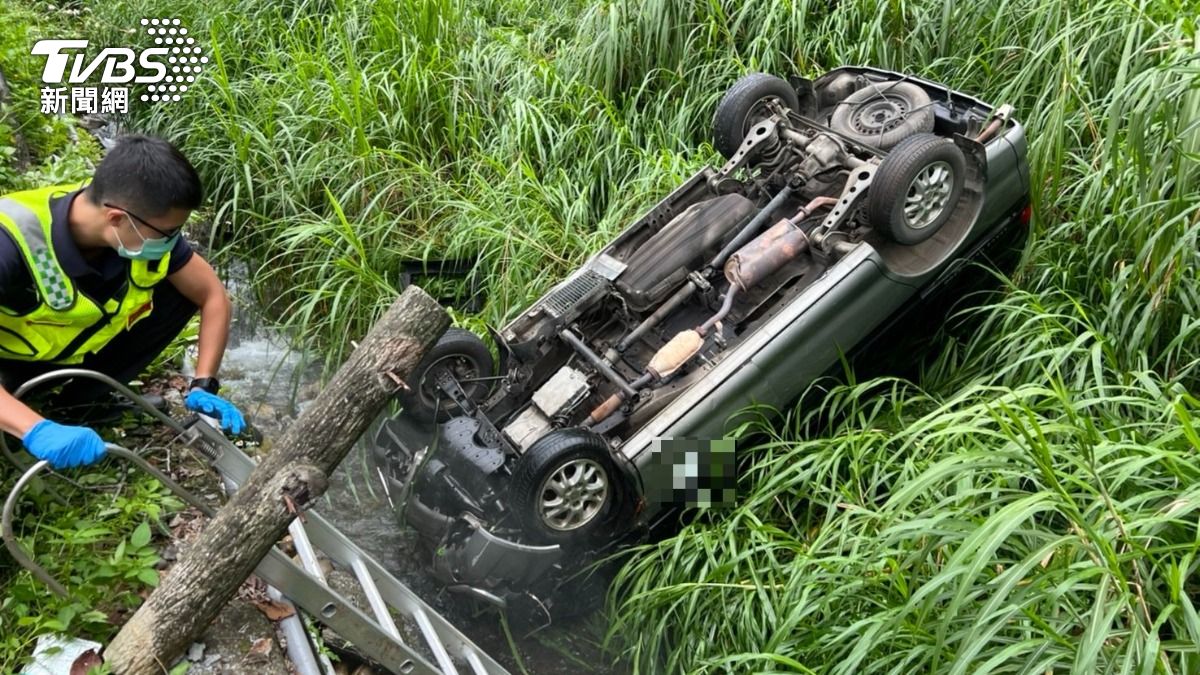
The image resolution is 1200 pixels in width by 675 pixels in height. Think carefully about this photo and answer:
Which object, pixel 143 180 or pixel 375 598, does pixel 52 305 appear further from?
pixel 375 598

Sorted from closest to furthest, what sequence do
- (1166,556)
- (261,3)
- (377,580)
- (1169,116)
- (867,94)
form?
(1166,556), (377,580), (1169,116), (867,94), (261,3)

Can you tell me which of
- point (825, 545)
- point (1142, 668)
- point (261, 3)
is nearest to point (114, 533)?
point (825, 545)

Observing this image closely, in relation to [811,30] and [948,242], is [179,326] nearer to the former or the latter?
[948,242]

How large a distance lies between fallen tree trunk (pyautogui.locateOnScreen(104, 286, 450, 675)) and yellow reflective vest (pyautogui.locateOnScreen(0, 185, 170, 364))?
0.89m

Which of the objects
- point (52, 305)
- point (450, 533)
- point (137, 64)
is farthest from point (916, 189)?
point (137, 64)

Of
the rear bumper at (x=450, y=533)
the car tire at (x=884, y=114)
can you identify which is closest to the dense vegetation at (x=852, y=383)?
the rear bumper at (x=450, y=533)

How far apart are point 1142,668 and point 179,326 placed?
305 centimetres

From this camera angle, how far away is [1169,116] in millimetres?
3420

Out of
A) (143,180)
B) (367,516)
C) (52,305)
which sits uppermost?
(143,180)

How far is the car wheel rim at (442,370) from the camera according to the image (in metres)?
3.77

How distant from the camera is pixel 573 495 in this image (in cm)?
337

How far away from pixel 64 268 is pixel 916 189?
284 cm

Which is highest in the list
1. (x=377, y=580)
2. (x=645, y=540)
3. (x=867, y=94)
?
(x=867, y=94)

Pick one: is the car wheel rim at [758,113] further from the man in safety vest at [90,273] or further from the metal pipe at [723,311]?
the man in safety vest at [90,273]
